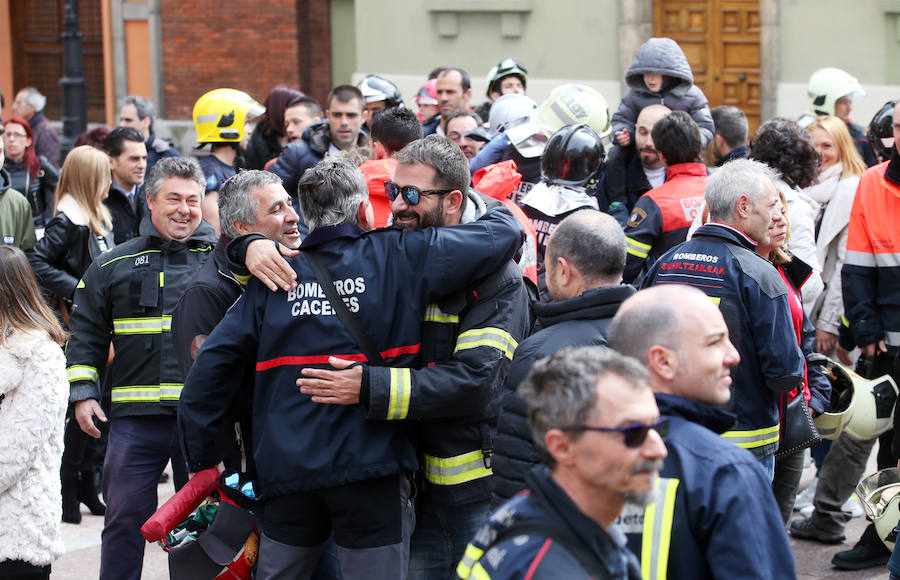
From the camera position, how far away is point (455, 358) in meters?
3.82

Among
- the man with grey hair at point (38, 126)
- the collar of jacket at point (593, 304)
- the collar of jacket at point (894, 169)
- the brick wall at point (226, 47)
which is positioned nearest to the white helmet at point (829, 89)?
the collar of jacket at point (894, 169)

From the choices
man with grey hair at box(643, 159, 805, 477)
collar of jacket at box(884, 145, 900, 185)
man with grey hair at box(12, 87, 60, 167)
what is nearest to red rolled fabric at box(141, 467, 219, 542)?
man with grey hair at box(643, 159, 805, 477)

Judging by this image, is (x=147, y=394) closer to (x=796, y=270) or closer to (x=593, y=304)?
(x=593, y=304)

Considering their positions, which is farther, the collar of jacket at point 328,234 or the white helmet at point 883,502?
the white helmet at point 883,502

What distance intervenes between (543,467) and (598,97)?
4.74 metres

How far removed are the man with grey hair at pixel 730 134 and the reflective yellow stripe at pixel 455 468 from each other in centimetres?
398

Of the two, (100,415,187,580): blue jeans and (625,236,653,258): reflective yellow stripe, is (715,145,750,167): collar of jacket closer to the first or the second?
(625,236,653,258): reflective yellow stripe

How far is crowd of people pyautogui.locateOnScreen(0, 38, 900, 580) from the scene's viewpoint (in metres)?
2.55

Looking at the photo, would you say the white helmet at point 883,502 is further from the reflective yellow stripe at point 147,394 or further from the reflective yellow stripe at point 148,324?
the reflective yellow stripe at point 148,324

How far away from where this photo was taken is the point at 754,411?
14.2ft

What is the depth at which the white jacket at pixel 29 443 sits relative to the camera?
4.19m

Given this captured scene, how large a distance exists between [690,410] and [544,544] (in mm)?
690

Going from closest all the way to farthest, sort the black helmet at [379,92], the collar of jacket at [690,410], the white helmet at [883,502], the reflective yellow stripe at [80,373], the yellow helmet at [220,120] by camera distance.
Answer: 1. the collar of jacket at [690,410]
2. the white helmet at [883,502]
3. the reflective yellow stripe at [80,373]
4. the yellow helmet at [220,120]
5. the black helmet at [379,92]

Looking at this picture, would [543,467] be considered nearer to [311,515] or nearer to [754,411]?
[311,515]
